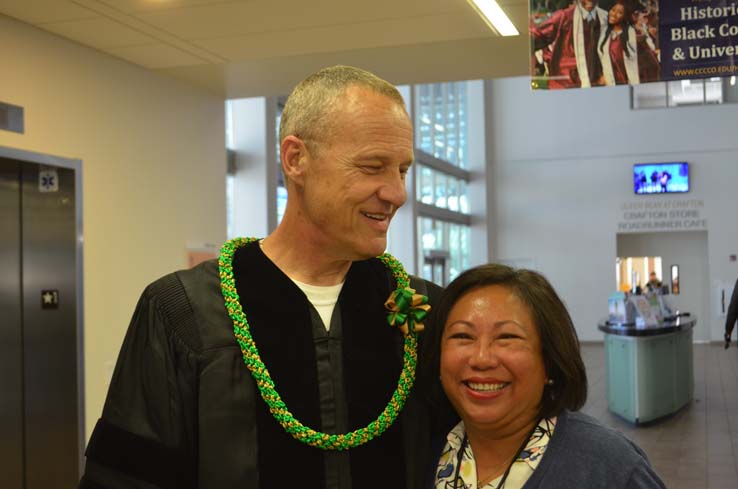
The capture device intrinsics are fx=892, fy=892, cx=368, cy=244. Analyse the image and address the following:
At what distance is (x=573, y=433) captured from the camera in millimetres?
1732

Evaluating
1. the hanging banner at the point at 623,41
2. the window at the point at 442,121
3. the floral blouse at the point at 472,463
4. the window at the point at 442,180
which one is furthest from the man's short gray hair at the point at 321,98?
the window at the point at 442,121

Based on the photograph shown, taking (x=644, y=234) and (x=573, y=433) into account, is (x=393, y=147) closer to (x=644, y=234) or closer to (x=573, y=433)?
(x=573, y=433)

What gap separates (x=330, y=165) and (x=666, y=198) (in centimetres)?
1855

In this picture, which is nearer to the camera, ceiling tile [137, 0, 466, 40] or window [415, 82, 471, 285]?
ceiling tile [137, 0, 466, 40]

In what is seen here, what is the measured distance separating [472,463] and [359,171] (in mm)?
634

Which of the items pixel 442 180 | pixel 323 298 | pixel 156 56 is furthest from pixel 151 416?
pixel 442 180

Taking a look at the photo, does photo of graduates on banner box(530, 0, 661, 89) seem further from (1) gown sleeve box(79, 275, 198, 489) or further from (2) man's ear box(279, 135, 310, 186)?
(1) gown sleeve box(79, 275, 198, 489)

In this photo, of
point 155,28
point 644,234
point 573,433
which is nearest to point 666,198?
point 644,234

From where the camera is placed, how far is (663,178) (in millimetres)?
A: 19109

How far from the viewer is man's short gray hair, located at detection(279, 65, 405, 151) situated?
65.5 inches

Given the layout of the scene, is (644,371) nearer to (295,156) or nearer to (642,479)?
(642,479)

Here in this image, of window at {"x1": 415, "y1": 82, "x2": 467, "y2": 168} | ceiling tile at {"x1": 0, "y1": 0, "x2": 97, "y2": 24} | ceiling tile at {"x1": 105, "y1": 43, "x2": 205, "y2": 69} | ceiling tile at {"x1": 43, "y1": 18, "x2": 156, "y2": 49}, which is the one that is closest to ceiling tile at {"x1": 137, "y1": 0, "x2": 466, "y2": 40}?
ceiling tile at {"x1": 43, "y1": 18, "x2": 156, "y2": 49}

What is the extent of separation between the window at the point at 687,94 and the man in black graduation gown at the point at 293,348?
18907mm

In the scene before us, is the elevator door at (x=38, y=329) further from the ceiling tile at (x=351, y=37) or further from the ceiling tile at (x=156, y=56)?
the ceiling tile at (x=351, y=37)
